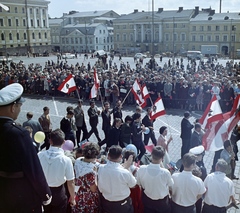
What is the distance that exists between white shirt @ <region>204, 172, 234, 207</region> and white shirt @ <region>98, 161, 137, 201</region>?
4.54 ft

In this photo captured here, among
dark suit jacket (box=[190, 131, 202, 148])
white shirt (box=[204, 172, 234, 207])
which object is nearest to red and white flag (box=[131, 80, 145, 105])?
dark suit jacket (box=[190, 131, 202, 148])

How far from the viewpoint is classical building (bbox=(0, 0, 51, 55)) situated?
86750 millimetres

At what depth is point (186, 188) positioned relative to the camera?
4.80 m

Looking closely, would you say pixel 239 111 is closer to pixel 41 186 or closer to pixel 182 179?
pixel 182 179

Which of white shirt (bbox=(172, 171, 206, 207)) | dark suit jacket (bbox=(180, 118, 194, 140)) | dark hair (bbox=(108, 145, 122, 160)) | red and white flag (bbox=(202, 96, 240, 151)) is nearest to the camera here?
dark hair (bbox=(108, 145, 122, 160))

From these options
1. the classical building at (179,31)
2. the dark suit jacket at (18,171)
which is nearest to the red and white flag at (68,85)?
the dark suit jacket at (18,171)

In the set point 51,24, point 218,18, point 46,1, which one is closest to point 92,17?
point 51,24

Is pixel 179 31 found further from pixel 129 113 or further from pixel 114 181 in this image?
pixel 114 181

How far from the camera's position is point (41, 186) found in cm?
296

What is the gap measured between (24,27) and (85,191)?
96199 mm

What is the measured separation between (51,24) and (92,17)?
15.7m

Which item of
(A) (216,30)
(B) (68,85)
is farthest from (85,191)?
(A) (216,30)

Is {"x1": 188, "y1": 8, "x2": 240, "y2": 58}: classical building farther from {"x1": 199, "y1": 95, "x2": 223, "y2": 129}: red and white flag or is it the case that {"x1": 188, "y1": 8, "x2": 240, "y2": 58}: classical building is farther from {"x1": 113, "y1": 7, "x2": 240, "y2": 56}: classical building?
{"x1": 199, "y1": 95, "x2": 223, "y2": 129}: red and white flag

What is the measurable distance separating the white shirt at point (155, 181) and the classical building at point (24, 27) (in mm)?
82783
